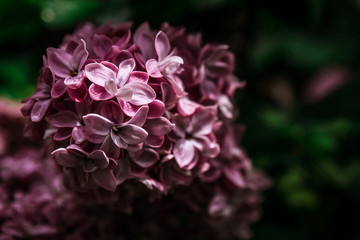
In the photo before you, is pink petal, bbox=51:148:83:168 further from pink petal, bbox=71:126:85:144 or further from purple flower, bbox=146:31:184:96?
purple flower, bbox=146:31:184:96

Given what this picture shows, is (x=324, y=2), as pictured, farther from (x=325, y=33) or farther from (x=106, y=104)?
(x=106, y=104)

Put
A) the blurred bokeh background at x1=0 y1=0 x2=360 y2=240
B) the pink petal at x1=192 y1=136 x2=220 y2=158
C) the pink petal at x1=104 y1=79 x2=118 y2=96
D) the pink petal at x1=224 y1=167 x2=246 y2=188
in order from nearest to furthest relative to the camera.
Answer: the pink petal at x1=104 y1=79 x2=118 y2=96, the pink petal at x1=192 y1=136 x2=220 y2=158, the pink petal at x1=224 y1=167 x2=246 y2=188, the blurred bokeh background at x1=0 y1=0 x2=360 y2=240

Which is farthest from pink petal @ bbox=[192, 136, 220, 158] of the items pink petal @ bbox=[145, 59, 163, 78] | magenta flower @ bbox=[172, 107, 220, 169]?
pink petal @ bbox=[145, 59, 163, 78]

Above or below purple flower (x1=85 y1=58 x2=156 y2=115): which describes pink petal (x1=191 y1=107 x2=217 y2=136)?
below

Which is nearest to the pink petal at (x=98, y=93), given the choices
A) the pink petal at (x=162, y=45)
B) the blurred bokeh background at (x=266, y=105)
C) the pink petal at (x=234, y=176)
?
the pink petal at (x=162, y=45)

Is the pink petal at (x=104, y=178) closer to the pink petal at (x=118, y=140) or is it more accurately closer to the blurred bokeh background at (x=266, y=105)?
the pink petal at (x=118, y=140)

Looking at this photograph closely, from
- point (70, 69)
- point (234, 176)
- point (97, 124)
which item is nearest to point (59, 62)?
point (70, 69)

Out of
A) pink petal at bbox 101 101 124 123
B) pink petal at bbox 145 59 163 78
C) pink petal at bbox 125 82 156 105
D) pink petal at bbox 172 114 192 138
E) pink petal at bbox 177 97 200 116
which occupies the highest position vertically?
pink petal at bbox 145 59 163 78
